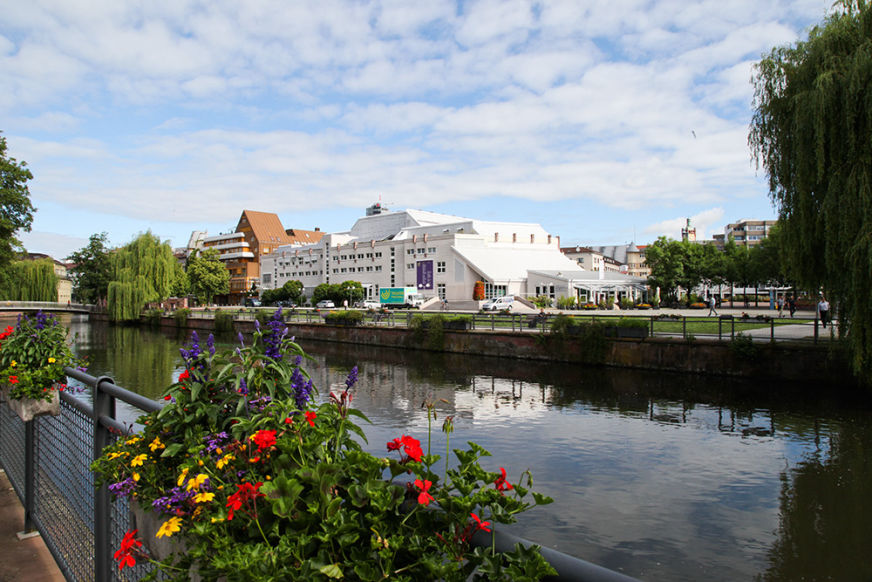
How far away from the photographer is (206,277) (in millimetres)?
85000

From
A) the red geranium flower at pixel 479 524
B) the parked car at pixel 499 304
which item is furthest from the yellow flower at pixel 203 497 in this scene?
the parked car at pixel 499 304

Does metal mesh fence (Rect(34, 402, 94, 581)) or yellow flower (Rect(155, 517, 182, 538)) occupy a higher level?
yellow flower (Rect(155, 517, 182, 538))

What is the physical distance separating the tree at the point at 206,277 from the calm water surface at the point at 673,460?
6581 cm

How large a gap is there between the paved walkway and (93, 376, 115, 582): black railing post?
0.90 meters

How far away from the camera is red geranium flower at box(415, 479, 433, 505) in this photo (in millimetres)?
1405

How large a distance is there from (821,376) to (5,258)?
1506 inches

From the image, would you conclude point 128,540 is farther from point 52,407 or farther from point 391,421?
point 391,421

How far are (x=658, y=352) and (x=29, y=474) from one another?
22.2 m

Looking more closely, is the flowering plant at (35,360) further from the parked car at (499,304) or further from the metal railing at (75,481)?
the parked car at (499,304)

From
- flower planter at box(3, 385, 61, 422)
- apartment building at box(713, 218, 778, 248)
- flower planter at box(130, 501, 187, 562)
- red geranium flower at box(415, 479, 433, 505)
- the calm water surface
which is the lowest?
the calm water surface

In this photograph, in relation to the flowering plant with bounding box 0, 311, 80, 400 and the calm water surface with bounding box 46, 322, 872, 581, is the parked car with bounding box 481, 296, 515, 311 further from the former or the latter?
the flowering plant with bounding box 0, 311, 80, 400

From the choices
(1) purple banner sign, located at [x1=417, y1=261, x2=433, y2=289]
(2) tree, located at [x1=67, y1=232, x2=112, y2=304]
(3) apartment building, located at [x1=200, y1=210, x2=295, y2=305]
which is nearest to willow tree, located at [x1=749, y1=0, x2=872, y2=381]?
(1) purple banner sign, located at [x1=417, y1=261, x2=433, y2=289]

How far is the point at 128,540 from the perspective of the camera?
6.07ft

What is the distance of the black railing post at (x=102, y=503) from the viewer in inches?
115
